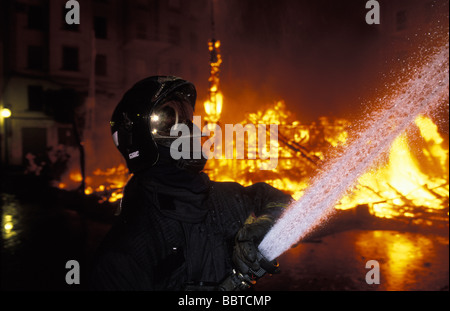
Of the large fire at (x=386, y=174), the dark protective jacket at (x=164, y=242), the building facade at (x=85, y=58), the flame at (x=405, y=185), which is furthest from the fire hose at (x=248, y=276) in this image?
the building facade at (x=85, y=58)

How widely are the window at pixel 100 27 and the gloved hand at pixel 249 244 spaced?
31108 mm

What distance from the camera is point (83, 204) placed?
1129 cm

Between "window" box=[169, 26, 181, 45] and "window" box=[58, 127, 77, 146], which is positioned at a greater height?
"window" box=[169, 26, 181, 45]

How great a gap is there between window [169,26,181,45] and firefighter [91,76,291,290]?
2943cm

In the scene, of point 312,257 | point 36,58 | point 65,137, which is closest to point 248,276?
point 312,257

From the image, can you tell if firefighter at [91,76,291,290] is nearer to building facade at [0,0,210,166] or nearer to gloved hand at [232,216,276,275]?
gloved hand at [232,216,276,275]

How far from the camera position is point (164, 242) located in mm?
2406

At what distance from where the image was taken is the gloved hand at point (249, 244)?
7.45ft

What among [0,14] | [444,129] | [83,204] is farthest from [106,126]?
[444,129]

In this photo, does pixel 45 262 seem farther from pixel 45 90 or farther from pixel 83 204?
pixel 45 90

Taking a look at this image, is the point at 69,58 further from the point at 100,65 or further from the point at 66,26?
the point at 66,26

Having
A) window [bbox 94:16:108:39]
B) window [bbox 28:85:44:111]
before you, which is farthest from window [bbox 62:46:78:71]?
window [bbox 28:85:44:111]

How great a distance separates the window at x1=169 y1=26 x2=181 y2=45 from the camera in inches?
1190

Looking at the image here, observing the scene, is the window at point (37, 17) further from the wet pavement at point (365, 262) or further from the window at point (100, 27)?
the wet pavement at point (365, 262)
